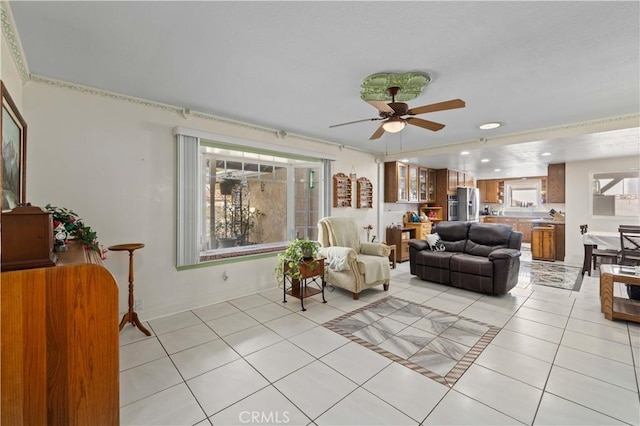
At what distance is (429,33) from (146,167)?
3013 millimetres

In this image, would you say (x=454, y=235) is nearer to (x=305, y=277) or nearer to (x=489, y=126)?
A: (x=489, y=126)

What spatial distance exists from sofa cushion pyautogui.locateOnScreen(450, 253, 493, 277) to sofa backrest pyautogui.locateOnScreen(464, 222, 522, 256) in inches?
10.0

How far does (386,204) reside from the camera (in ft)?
20.5

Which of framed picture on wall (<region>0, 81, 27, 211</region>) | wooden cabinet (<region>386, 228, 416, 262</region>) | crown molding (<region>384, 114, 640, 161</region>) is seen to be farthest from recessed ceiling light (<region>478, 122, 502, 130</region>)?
framed picture on wall (<region>0, 81, 27, 211</region>)

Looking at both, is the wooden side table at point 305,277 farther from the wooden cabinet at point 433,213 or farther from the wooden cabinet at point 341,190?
the wooden cabinet at point 433,213

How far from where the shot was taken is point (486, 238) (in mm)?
4395

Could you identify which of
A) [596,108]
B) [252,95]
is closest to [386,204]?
[596,108]

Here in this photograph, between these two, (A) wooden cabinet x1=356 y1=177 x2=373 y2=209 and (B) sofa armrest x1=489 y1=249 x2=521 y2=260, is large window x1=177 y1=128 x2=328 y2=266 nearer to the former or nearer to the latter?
(A) wooden cabinet x1=356 y1=177 x2=373 y2=209

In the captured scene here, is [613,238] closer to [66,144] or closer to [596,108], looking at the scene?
Answer: [596,108]

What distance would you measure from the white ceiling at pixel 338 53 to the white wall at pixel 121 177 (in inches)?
9.8

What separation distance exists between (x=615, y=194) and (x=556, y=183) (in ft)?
3.09

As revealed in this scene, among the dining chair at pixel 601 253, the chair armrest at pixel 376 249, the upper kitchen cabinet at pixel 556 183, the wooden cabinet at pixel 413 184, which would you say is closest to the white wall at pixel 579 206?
the upper kitchen cabinet at pixel 556 183

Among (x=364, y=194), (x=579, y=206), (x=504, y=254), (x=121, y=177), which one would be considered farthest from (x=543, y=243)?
(x=121, y=177)

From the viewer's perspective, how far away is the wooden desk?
2.90 metres
